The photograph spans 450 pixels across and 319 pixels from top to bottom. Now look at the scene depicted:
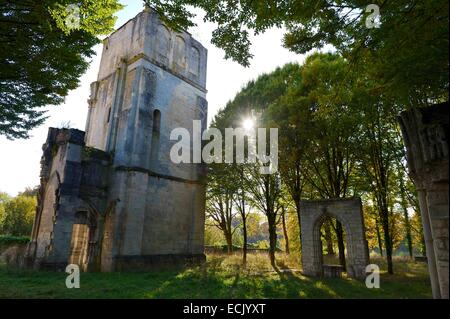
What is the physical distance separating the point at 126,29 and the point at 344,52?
Result: 57.5 ft

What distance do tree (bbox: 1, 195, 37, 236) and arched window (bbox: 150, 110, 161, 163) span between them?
24.7 meters

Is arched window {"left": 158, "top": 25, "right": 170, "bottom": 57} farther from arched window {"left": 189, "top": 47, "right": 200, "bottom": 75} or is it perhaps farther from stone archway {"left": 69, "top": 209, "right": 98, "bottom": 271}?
stone archway {"left": 69, "top": 209, "right": 98, "bottom": 271}

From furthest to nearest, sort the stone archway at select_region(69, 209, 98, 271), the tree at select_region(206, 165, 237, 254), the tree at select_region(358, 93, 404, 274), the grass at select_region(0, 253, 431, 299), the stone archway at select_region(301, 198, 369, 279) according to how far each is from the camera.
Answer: the tree at select_region(206, 165, 237, 254) < the tree at select_region(358, 93, 404, 274) < the stone archway at select_region(69, 209, 98, 271) < the stone archway at select_region(301, 198, 369, 279) < the grass at select_region(0, 253, 431, 299)

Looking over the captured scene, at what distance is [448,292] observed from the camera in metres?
5.00

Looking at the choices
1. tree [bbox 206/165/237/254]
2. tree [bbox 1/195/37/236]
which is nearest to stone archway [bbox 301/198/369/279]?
tree [bbox 206/165/237/254]

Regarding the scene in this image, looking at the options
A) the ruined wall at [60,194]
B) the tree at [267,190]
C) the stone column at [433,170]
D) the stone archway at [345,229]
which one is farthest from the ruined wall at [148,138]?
the stone column at [433,170]

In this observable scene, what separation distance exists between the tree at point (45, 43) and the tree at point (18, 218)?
29.1 metres

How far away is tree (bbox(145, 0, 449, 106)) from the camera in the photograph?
209 inches

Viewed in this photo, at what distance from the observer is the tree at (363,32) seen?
530cm

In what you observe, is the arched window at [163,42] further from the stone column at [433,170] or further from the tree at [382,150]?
the stone column at [433,170]

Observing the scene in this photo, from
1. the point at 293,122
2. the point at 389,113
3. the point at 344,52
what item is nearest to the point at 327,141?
the point at 293,122

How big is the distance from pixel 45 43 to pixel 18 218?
33.5 metres

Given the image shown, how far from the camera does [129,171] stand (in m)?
15.9
